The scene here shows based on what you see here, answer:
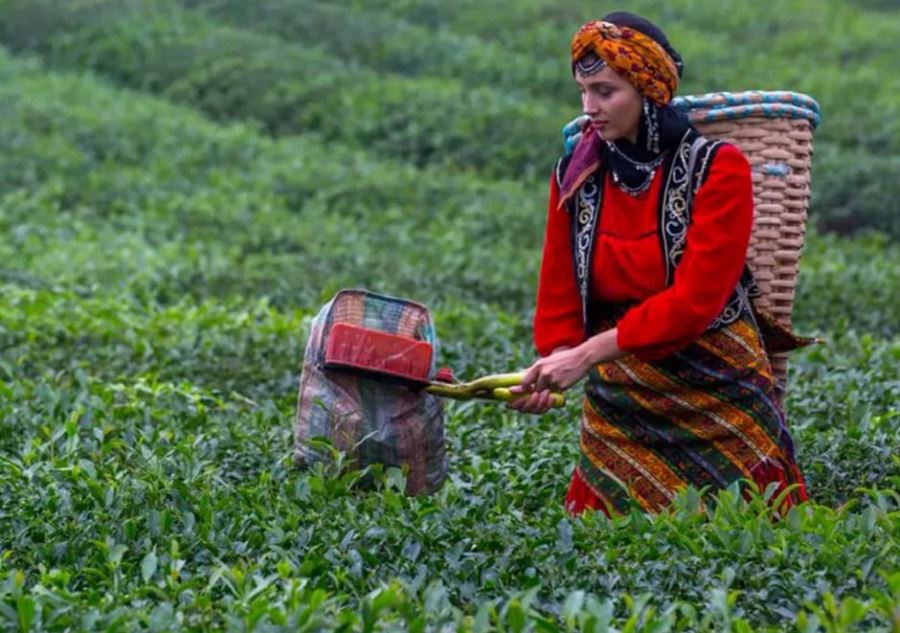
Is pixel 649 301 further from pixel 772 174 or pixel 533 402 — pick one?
pixel 772 174

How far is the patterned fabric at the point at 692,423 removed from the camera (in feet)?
14.5

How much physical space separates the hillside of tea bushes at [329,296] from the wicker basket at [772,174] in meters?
0.60

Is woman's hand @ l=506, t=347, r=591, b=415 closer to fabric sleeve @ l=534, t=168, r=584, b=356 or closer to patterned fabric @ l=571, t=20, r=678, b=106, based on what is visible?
fabric sleeve @ l=534, t=168, r=584, b=356

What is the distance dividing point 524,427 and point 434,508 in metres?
1.72

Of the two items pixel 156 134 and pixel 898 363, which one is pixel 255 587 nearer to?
pixel 898 363

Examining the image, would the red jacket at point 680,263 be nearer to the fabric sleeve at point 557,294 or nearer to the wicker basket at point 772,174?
the fabric sleeve at point 557,294

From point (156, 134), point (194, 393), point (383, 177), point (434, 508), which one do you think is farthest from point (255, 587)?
point (156, 134)

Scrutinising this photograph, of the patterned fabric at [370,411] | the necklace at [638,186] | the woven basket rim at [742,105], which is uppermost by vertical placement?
the woven basket rim at [742,105]

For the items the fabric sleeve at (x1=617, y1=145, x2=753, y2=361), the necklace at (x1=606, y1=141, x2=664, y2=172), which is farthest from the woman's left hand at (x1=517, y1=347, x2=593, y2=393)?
the necklace at (x1=606, y1=141, x2=664, y2=172)

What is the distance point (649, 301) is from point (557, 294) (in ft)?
1.32

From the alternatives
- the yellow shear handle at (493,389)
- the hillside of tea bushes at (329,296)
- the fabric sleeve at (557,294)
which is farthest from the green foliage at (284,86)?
the yellow shear handle at (493,389)

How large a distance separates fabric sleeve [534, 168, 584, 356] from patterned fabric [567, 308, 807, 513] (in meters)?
0.10

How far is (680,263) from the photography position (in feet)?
13.9

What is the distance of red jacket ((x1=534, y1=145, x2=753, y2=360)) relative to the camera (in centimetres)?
419
